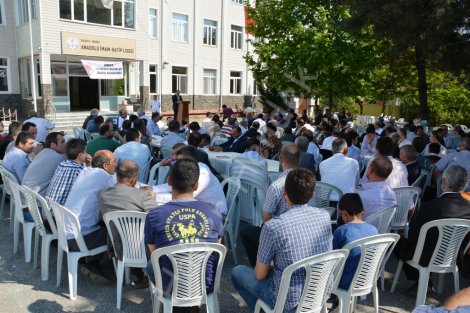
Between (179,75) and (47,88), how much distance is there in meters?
8.77

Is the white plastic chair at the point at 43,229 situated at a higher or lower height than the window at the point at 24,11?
lower

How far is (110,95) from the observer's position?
71.7ft

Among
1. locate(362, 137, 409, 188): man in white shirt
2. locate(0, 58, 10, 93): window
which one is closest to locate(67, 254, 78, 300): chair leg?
locate(362, 137, 409, 188): man in white shirt

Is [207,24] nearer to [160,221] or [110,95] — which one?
[110,95]

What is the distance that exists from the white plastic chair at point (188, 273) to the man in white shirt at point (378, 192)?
6.16ft

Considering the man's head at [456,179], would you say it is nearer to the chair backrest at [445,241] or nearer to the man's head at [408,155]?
the chair backrest at [445,241]

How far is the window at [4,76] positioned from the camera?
63.2ft

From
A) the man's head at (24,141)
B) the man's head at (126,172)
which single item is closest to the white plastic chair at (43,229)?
the man's head at (126,172)

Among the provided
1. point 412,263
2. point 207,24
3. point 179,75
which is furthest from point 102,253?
point 207,24

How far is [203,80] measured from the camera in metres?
26.2

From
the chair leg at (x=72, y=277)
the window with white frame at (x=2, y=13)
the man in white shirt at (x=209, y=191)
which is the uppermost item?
the window with white frame at (x=2, y=13)

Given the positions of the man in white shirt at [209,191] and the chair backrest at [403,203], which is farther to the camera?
the chair backrest at [403,203]

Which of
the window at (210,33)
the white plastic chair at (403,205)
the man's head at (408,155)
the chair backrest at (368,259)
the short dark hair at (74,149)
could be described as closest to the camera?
the chair backrest at (368,259)

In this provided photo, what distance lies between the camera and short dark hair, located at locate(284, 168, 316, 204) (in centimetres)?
275
